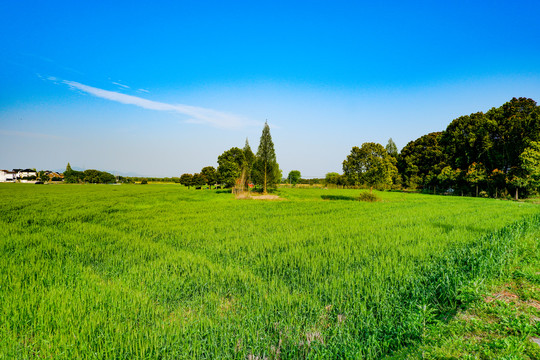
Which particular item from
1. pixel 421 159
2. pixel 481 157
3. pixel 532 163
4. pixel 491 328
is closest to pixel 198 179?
pixel 421 159

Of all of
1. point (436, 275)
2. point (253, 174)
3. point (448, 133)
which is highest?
point (448, 133)

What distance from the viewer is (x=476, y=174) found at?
3672 cm

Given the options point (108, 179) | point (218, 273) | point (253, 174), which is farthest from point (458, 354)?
point (108, 179)

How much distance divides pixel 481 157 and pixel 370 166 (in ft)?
81.6

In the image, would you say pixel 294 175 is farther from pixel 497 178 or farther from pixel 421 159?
pixel 497 178

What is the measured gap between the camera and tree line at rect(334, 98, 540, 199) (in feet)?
95.3

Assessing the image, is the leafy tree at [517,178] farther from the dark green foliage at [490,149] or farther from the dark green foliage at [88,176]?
the dark green foliage at [88,176]

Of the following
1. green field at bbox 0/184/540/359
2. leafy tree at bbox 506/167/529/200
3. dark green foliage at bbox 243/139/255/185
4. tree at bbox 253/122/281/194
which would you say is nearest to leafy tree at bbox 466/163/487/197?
leafy tree at bbox 506/167/529/200

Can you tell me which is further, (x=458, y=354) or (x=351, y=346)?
(x=351, y=346)

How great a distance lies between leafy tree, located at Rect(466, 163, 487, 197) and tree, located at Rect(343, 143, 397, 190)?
18.0 meters

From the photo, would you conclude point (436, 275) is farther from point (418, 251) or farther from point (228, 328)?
point (228, 328)

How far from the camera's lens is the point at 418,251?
7.07 m

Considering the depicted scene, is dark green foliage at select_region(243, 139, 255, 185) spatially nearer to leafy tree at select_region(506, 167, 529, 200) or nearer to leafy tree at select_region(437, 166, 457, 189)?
leafy tree at select_region(437, 166, 457, 189)

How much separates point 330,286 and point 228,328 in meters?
2.29
